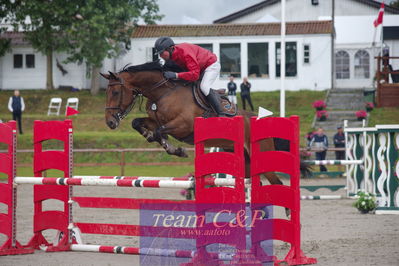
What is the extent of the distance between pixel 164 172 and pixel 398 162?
9299 millimetres

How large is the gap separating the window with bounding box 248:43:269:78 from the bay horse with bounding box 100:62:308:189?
22639 millimetres

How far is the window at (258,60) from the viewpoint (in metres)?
30.2

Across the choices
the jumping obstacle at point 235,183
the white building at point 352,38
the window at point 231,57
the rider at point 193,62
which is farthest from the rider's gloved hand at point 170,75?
the window at point 231,57

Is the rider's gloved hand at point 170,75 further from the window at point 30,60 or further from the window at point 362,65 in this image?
the window at point 30,60

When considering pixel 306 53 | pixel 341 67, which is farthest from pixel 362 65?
pixel 306 53

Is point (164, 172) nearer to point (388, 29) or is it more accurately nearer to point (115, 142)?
point (115, 142)

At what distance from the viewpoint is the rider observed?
736 centimetres

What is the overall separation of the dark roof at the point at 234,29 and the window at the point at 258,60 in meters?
0.57

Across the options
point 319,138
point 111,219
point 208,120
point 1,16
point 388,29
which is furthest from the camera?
point 1,16

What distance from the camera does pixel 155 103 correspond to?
302 inches

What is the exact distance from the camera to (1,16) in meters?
30.0

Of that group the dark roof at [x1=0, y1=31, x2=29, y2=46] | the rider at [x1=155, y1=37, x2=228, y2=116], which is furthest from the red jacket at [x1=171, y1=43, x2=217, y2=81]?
the dark roof at [x1=0, y1=31, x2=29, y2=46]

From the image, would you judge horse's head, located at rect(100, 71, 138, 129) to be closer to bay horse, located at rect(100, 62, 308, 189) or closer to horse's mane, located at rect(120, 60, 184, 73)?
bay horse, located at rect(100, 62, 308, 189)

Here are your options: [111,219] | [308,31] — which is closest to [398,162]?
[111,219]
